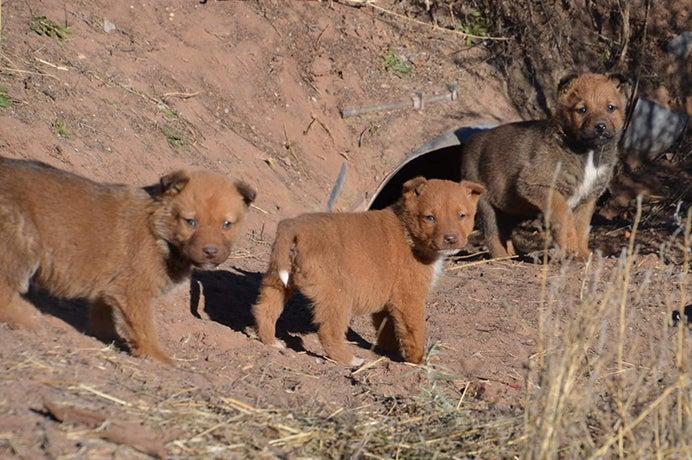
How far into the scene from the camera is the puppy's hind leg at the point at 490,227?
11.8 metres

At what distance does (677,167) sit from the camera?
13.5 meters

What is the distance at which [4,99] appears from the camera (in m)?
8.81

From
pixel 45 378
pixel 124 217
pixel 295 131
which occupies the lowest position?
pixel 45 378

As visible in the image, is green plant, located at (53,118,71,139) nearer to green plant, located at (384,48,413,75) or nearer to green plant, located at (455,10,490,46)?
green plant, located at (384,48,413,75)

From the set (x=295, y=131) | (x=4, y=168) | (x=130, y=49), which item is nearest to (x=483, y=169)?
(x=295, y=131)

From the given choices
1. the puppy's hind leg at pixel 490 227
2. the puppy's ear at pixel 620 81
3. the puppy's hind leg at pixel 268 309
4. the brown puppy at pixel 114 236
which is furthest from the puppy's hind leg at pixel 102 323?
the puppy's ear at pixel 620 81

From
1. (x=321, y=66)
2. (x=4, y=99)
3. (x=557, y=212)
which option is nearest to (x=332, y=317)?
(x=4, y=99)

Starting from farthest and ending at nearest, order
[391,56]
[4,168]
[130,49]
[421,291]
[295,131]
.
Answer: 1. [391,56]
2. [295,131]
3. [130,49]
4. [421,291]
5. [4,168]

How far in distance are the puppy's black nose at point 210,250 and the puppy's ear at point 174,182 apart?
46cm

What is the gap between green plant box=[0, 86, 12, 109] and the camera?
8758 mm

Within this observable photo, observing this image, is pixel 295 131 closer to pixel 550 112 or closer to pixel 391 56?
pixel 391 56

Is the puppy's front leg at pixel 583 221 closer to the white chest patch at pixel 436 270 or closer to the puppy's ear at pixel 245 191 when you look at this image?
the white chest patch at pixel 436 270

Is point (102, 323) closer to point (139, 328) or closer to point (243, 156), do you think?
point (139, 328)

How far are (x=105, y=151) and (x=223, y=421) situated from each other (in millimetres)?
4320
